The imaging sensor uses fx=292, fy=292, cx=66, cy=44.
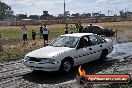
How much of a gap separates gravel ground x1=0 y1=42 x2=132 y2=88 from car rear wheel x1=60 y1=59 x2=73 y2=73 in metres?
0.19

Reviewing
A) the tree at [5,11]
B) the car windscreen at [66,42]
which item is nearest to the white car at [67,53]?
the car windscreen at [66,42]

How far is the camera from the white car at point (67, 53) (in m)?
10.5

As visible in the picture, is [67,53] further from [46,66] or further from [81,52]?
[46,66]

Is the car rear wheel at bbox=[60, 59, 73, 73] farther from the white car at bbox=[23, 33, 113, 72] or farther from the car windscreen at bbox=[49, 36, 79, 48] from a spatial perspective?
the car windscreen at bbox=[49, 36, 79, 48]

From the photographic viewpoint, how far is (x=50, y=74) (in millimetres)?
11289

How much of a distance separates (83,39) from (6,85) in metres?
4.00

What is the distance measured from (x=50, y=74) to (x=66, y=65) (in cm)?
76

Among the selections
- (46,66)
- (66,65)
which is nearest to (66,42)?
(66,65)

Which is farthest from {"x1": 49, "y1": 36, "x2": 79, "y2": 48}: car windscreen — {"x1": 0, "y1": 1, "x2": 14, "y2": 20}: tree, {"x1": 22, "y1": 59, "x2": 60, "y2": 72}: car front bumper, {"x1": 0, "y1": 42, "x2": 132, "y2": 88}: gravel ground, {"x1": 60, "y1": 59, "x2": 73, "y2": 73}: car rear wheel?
{"x1": 0, "y1": 1, "x2": 14, "y2": 20}: tree

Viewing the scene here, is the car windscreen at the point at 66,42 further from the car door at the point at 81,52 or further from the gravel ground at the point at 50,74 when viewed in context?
the gravel ground at the point at 50,74

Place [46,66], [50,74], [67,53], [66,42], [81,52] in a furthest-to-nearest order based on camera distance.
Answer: [66,42], [81,52], [50,74], [67,53], [46,66]

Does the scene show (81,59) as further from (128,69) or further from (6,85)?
(6,85)

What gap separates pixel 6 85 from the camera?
970 cm

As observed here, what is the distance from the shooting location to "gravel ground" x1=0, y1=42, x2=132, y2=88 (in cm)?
967
